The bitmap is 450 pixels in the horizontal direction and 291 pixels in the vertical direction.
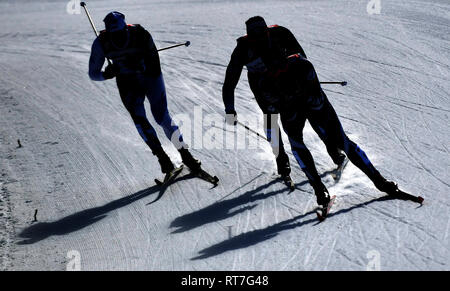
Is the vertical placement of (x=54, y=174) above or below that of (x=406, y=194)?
below

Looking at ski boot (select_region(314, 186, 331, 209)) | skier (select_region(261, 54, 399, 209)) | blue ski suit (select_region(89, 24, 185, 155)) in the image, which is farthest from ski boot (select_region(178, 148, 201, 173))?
ski boot (select_region(314, 186, 331, 209))

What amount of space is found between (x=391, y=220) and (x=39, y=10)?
46.3 ft

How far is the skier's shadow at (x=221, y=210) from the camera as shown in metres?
6.58

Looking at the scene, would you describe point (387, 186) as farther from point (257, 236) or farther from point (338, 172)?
point (257, 236)

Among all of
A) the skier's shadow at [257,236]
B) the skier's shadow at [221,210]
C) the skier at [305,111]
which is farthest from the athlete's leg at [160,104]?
the skier's shadow at [257,236]

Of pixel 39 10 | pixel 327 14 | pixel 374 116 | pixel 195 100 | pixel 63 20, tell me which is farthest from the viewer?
pixel 39 10

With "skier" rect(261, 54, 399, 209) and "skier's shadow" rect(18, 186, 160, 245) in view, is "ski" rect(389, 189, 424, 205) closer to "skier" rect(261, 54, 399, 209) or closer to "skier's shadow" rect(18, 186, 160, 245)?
"skier" rect(261, 54, 399, 209)

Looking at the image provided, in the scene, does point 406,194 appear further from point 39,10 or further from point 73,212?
point 39,10

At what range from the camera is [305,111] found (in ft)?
20.8

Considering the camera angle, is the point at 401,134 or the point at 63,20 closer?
the point at 401,134

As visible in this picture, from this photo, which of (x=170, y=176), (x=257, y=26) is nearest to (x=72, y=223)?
(x=170, y=176)

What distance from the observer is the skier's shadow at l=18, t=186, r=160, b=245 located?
6514 millimetres
